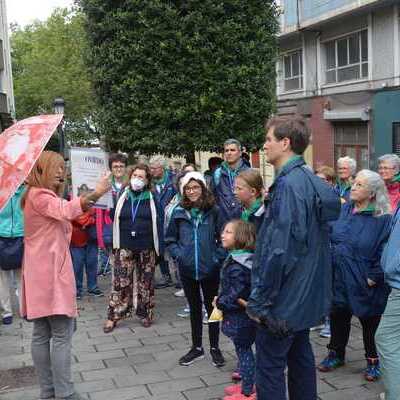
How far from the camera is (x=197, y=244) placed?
5.04 metres

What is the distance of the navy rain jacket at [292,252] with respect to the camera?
3.09 m

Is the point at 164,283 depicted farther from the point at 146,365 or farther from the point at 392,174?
the point at 392,174

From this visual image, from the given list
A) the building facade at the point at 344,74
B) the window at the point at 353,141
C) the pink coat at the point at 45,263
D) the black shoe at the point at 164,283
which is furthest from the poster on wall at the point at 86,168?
the window at the point at 353,141

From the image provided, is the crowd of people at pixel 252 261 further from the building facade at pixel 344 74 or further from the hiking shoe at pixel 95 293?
the building facade at pixel 344 74

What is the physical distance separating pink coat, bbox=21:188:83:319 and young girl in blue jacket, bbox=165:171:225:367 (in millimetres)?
1231

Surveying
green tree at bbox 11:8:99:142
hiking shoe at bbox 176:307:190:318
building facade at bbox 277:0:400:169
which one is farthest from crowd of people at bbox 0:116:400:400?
green tree at bbox 11:8:99:142

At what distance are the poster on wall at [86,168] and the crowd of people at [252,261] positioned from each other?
0.26 meters

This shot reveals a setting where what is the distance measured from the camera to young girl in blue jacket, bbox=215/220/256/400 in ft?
13.8

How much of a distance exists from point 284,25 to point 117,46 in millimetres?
14330

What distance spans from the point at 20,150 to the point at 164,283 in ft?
17.0

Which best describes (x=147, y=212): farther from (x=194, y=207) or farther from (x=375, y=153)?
(x=375, y=153)

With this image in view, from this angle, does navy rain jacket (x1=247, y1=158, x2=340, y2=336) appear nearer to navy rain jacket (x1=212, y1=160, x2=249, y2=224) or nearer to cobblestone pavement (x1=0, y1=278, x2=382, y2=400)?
cobblestone pavement (x1=0, y1=278, x2=382, y2=400)

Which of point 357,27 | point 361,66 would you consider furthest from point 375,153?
point 357,27

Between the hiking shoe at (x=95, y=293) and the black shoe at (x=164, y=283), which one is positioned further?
the black shoe at (x=164, y=283)
